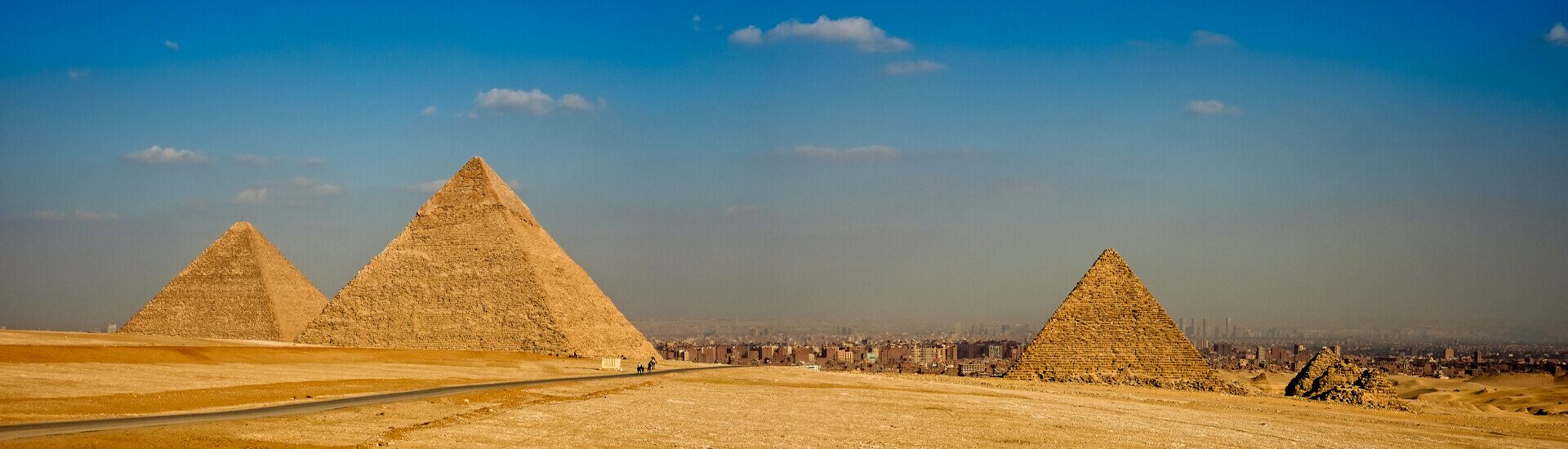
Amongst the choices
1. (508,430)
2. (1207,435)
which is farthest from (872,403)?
(508,430)

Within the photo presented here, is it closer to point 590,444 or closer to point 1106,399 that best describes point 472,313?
point 1106,399

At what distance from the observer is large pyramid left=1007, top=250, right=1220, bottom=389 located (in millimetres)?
52969

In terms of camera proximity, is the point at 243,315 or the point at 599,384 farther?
the point at 243,315

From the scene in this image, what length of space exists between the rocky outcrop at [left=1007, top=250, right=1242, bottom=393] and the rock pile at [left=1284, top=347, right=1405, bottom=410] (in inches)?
122

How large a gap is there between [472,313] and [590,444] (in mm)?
48018

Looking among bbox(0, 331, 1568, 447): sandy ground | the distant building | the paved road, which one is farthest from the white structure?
the distant building

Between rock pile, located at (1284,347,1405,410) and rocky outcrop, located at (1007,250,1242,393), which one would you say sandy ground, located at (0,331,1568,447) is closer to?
rock pile, located at (1284,347,1405,410)

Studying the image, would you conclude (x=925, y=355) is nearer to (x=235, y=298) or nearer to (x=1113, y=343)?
(x=235, y=298)

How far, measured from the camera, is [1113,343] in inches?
2124

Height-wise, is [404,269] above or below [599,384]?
above

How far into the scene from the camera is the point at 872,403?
110 feet

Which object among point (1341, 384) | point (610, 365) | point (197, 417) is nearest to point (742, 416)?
point (197, 417)

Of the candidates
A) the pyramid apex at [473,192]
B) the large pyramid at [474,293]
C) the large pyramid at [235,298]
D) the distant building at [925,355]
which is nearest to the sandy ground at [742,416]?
the large pyramid at [474,293]

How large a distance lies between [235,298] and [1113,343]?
53.3m
